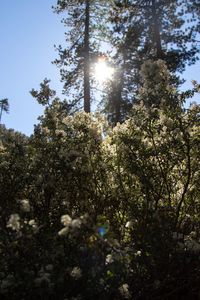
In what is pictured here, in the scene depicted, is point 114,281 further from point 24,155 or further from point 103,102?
point 103,102

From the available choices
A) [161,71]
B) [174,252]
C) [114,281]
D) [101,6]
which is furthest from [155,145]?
[101,6]

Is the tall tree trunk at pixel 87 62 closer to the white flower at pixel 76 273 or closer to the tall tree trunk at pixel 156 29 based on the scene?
the tall tree trunk at pixel 156 29

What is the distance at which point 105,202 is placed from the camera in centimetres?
662

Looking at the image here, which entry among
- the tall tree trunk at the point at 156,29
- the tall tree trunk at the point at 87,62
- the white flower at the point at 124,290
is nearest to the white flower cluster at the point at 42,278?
the white flower at the point at 124,290

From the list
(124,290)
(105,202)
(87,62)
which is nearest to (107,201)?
(105,202)

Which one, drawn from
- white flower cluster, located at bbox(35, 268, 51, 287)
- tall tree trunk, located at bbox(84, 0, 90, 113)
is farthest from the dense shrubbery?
tall tree trunk, located at bbox(84, 0, 90, 113)

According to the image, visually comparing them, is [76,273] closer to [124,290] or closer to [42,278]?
[42,278]

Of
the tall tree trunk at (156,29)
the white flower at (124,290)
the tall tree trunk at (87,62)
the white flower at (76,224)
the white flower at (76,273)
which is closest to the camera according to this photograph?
the white flower at (76,224)

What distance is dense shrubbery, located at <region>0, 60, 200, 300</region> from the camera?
4.31m

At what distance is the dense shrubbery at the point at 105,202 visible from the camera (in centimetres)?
431

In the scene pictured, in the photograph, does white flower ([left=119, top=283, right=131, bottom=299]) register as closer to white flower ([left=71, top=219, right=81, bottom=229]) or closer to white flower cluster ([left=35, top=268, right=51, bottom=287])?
white flower cluster ([left=35, top=268, right=51, bottom=287])

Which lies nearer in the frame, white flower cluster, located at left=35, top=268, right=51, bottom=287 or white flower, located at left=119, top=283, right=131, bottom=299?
white flower cluster, located at left=35, top=268, right=51, bottom=287

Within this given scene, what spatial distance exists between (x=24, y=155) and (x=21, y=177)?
0.33 meters

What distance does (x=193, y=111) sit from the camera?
5.86 meters
